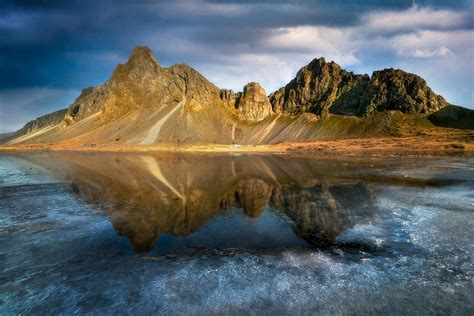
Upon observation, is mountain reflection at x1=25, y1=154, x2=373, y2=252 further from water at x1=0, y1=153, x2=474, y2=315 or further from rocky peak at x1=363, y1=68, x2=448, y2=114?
rocky peak at x1=363, y1=68, x2=448, y2=114

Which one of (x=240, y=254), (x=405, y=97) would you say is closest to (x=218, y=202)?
(x=240, y=254)

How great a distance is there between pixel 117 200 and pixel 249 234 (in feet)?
49.0

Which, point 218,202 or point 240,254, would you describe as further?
point 218,202

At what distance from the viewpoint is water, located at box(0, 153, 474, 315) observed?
10.6m

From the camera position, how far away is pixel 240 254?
1476 cm

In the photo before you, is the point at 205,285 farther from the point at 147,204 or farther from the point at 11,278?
the point at 147,204

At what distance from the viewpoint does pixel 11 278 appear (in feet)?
41.1

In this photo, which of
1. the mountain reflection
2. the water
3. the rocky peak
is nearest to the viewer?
the water

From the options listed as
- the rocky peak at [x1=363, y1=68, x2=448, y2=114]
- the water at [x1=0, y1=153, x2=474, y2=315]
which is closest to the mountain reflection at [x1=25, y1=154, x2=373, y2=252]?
the water at [x1=0, y1=153, x2=474, y2=315]

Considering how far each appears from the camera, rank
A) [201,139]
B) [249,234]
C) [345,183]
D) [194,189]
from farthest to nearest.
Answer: [201,139] → [345,183] → [194,189] → [249,234]

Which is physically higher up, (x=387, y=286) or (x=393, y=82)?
(x=393, y=82)

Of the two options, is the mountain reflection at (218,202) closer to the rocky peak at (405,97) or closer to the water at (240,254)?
the water at (240,254)

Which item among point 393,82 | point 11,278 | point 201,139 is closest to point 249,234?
point 11,278

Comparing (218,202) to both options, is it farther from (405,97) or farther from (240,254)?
(405,97)
